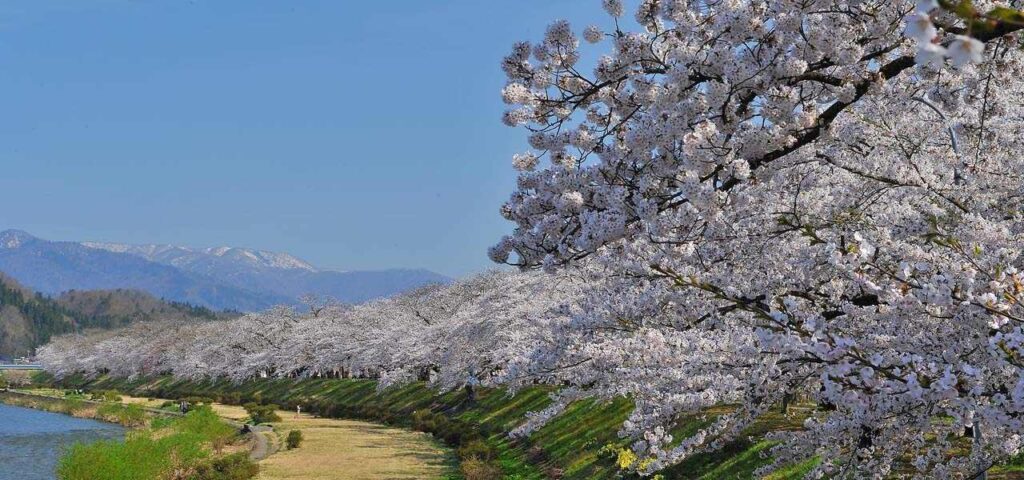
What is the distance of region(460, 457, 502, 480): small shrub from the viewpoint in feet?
89.3

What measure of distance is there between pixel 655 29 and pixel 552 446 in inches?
947

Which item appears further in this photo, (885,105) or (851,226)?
(885,105)

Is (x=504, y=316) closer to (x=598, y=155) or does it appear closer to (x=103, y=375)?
(x=598, y=155)

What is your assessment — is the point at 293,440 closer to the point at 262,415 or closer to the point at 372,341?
the point at 262,415

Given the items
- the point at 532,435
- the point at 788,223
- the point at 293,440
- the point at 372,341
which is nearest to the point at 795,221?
the point at 788,223

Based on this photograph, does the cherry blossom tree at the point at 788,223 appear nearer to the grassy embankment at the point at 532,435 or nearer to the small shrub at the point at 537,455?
the grassy embankment at the point at 532,435

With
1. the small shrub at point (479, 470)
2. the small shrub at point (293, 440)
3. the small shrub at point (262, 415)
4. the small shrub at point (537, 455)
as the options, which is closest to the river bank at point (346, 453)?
the small shrub at point (293, 440)

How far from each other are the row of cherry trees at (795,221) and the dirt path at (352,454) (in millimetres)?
20731

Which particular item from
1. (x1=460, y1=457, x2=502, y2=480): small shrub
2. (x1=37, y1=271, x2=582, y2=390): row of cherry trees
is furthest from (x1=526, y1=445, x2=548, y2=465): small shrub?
(x1=37, y1=271, x2=582, y2=390): row of cherry trees

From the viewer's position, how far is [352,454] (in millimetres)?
35750

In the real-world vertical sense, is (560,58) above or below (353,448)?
above

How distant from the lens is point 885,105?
10.9m

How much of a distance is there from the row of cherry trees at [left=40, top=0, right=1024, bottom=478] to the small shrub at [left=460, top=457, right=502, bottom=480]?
1579 centimetres

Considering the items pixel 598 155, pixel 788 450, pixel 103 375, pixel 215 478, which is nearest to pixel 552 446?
pixel 215 478
